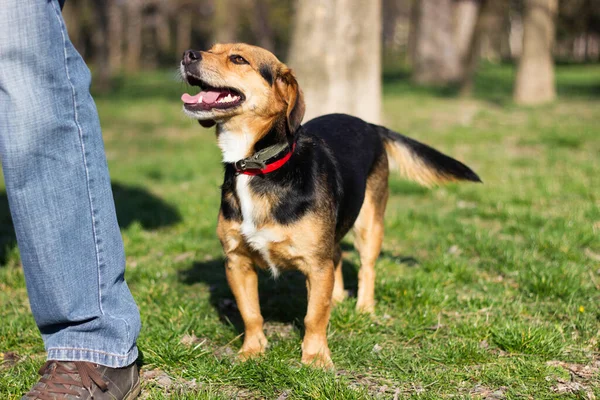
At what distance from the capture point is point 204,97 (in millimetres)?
3482

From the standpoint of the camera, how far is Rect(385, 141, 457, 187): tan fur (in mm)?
4457

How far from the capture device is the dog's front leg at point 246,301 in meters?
3.58

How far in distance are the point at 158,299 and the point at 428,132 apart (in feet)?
27.5

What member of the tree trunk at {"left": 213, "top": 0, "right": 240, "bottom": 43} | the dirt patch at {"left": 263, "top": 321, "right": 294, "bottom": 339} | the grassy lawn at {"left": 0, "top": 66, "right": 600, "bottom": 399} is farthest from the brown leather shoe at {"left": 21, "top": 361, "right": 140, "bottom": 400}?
the tree trunk at {"left": 213, "top": 0, "right": 240, "bottom": 43}

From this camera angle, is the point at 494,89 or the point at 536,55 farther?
the point at 494,89

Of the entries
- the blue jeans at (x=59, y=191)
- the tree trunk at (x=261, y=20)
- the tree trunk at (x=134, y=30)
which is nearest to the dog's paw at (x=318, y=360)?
the blue jeans at (x=59, y=191)

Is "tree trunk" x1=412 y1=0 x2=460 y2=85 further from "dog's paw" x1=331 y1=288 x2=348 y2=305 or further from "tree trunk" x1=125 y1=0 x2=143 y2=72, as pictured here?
"tree trunk" x1=125 y1=0 x2=143 y2=72

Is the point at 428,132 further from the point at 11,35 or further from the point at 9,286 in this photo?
the point at 11,35

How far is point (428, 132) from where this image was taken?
1178 centimetres

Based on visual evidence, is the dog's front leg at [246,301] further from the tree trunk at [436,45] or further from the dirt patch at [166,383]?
the tree trunk at [436,45]

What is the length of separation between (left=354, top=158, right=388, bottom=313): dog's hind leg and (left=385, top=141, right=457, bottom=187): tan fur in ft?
0.54

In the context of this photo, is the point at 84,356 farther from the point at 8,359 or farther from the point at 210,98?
the point at 210,98

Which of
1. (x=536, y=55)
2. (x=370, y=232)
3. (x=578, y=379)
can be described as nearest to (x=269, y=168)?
(x=370, y=232)

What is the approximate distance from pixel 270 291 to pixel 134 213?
9.13 feet
